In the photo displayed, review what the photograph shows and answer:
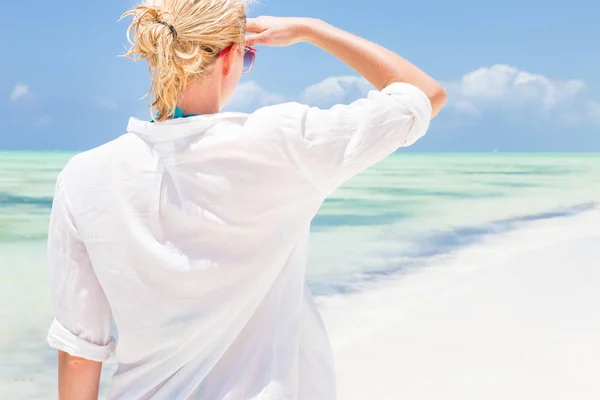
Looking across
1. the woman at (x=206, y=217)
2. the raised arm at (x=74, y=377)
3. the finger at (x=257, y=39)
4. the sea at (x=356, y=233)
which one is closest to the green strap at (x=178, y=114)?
the woman at (x=206, y=217)

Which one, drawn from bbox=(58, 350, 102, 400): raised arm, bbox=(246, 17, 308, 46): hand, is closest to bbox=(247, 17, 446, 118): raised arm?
bbox=(246, 17, 308, 46): hand

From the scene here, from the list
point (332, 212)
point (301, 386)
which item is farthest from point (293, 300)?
point (332, 212)

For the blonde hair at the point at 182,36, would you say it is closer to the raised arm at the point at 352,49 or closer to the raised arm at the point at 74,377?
the raised arm at the point at 352,49

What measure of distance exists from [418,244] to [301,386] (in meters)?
5.73

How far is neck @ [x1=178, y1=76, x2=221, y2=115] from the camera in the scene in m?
0.82

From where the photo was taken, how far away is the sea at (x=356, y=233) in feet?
11.2

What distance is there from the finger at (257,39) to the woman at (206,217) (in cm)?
6

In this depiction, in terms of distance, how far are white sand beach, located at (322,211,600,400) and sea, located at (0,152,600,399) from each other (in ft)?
1.43

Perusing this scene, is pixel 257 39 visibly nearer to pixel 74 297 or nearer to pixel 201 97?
pixel 201 97

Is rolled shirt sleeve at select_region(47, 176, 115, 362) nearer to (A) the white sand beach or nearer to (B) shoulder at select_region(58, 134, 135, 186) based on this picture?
(B) shoulder at select_region(58, 134, 135, 186)

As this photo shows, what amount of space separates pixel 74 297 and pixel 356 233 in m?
6.41

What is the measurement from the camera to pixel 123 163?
0.80m

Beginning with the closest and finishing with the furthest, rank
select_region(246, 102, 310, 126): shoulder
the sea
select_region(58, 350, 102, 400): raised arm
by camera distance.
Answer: select_region(246, 102, 310, 126): shoulder < select_region(58, 350, 102, 400): raised arm < the sea

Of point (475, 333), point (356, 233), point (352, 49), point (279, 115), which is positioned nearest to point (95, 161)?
point (279, 115)
